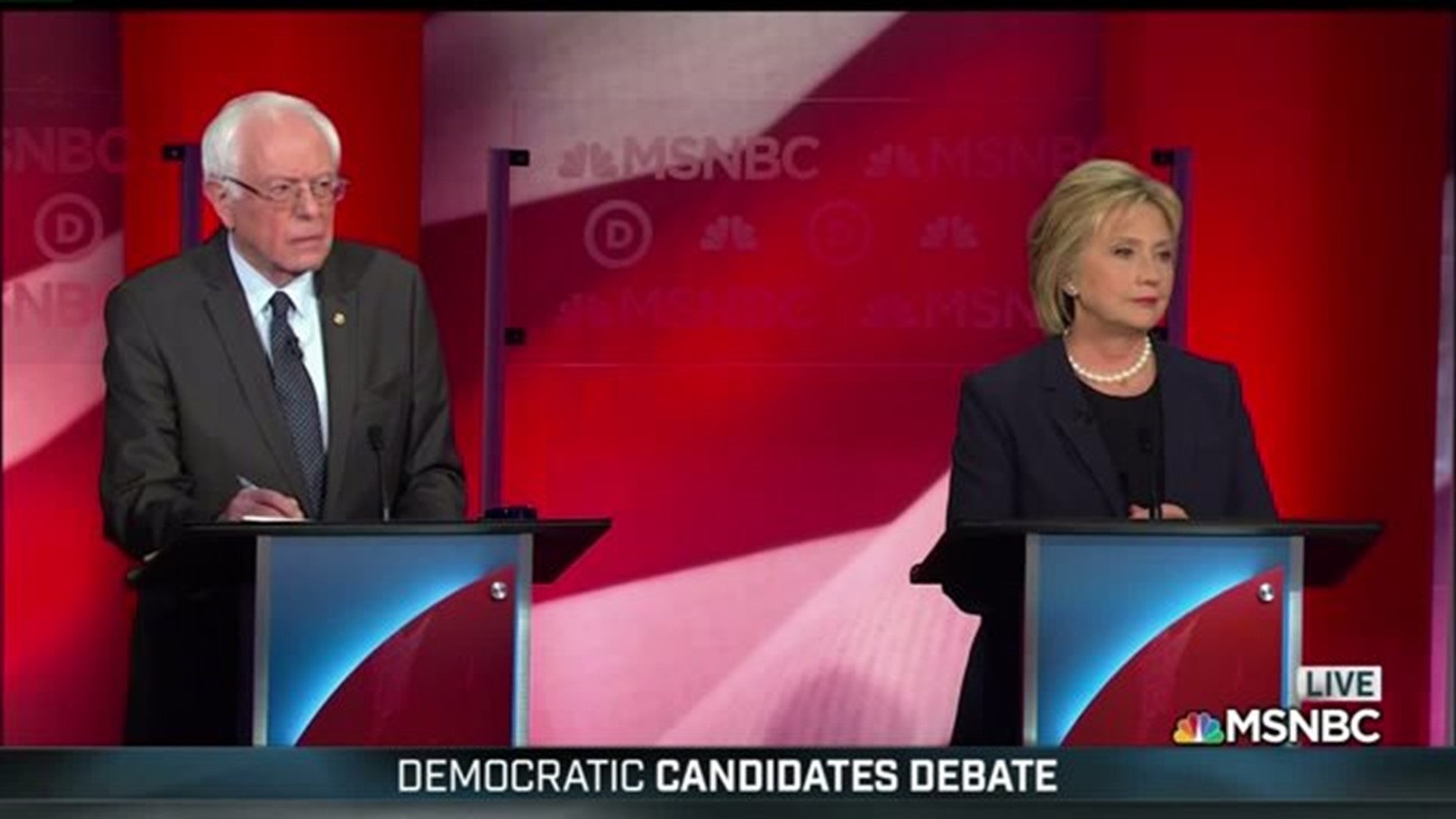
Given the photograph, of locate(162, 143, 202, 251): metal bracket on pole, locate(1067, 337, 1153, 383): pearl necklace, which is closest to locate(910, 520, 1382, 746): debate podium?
locate(1067, 337, 1153, 383): pearl necklace

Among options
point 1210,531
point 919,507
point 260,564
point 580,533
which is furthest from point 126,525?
point 1210,531

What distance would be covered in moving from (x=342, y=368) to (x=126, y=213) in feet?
2.65

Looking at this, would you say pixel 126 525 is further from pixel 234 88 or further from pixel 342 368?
pixel 234 88

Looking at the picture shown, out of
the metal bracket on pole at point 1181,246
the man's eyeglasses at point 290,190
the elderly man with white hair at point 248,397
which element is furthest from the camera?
the metal bracket on pole at point 1181,246

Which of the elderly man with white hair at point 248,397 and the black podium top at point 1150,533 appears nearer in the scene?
the black podium top at point 1150,533

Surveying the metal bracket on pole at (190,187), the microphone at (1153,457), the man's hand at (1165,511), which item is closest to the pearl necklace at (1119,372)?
the microphone at (1153,457)

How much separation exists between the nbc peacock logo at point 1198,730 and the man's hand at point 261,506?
1.74 meters

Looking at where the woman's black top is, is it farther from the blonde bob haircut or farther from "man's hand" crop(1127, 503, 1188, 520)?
the blonde bob haircut

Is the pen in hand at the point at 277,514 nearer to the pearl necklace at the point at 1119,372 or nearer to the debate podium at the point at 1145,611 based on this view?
the debate podium at the point at 1145,611

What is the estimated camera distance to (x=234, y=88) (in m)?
6.64

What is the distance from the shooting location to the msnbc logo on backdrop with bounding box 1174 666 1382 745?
5625 millimetres

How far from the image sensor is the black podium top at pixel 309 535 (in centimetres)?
532

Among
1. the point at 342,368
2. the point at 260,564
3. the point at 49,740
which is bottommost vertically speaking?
the point at 49,740

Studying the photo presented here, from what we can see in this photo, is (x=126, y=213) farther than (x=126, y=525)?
Yes
